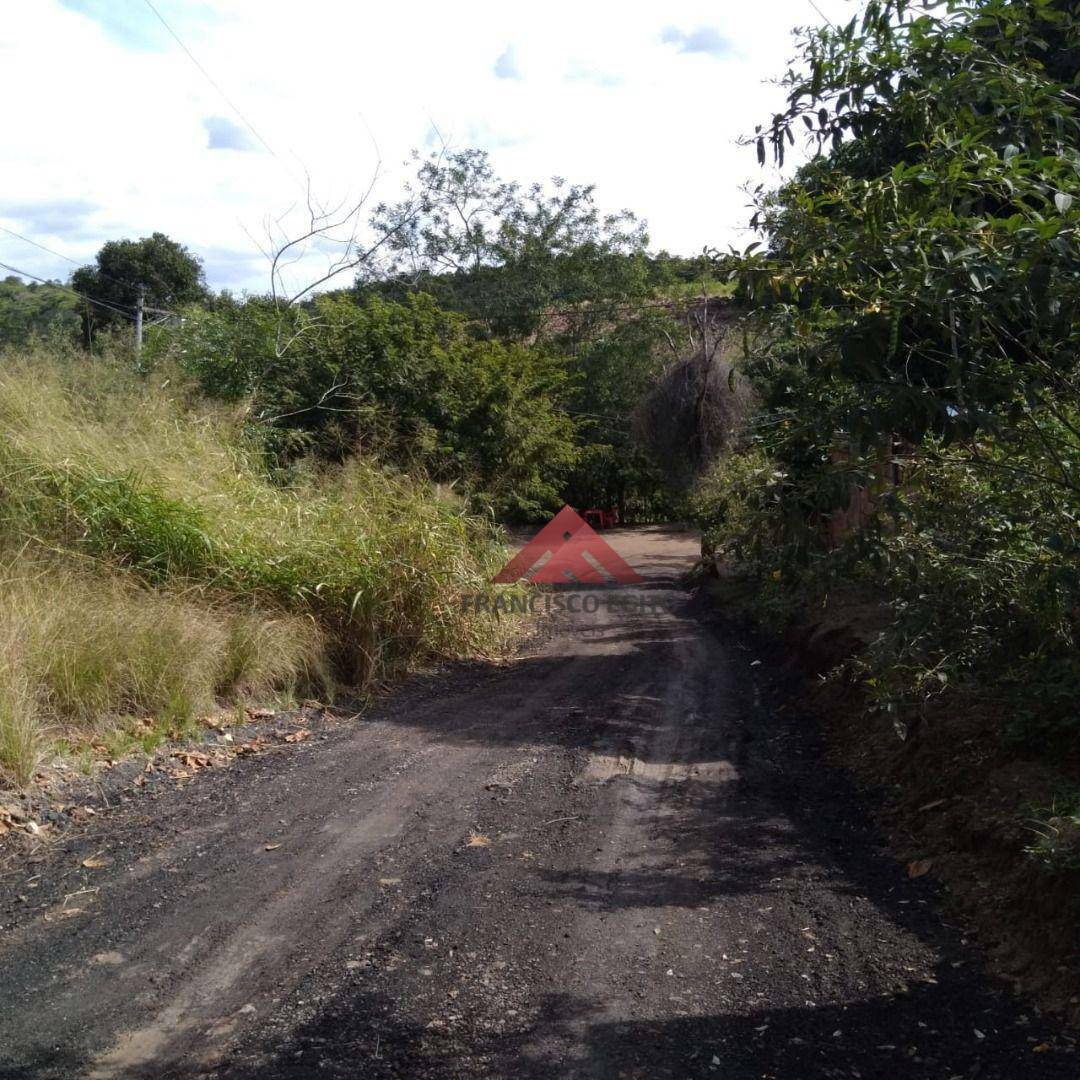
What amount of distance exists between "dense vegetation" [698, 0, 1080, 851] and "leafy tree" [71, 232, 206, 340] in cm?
2738

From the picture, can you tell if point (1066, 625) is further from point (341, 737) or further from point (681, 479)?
point (681, 479)

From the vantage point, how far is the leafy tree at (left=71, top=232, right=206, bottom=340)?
2962 centimetres

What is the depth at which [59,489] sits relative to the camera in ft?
33.4

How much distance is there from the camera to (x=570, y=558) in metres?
20.1

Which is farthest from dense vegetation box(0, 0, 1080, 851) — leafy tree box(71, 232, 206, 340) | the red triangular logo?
leafy tree box(71, 232, 206, 340)

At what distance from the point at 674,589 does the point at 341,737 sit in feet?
37.0

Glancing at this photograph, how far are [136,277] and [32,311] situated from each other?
16.7ft

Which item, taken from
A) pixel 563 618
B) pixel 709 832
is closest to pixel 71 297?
pixel 563 618

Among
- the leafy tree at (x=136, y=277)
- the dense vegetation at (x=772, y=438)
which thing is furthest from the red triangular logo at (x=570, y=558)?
the leafy tree at (x=136, y=277)

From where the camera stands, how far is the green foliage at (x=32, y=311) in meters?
21.0

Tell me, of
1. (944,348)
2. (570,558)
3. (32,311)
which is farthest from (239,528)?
(32,311)

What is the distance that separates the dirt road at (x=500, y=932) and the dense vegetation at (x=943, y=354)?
1.21 meters

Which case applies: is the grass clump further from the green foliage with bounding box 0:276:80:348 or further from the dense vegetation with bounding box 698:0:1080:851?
the green foliage with bounding box 0:276:80:348

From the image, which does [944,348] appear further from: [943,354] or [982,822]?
[982,822]
